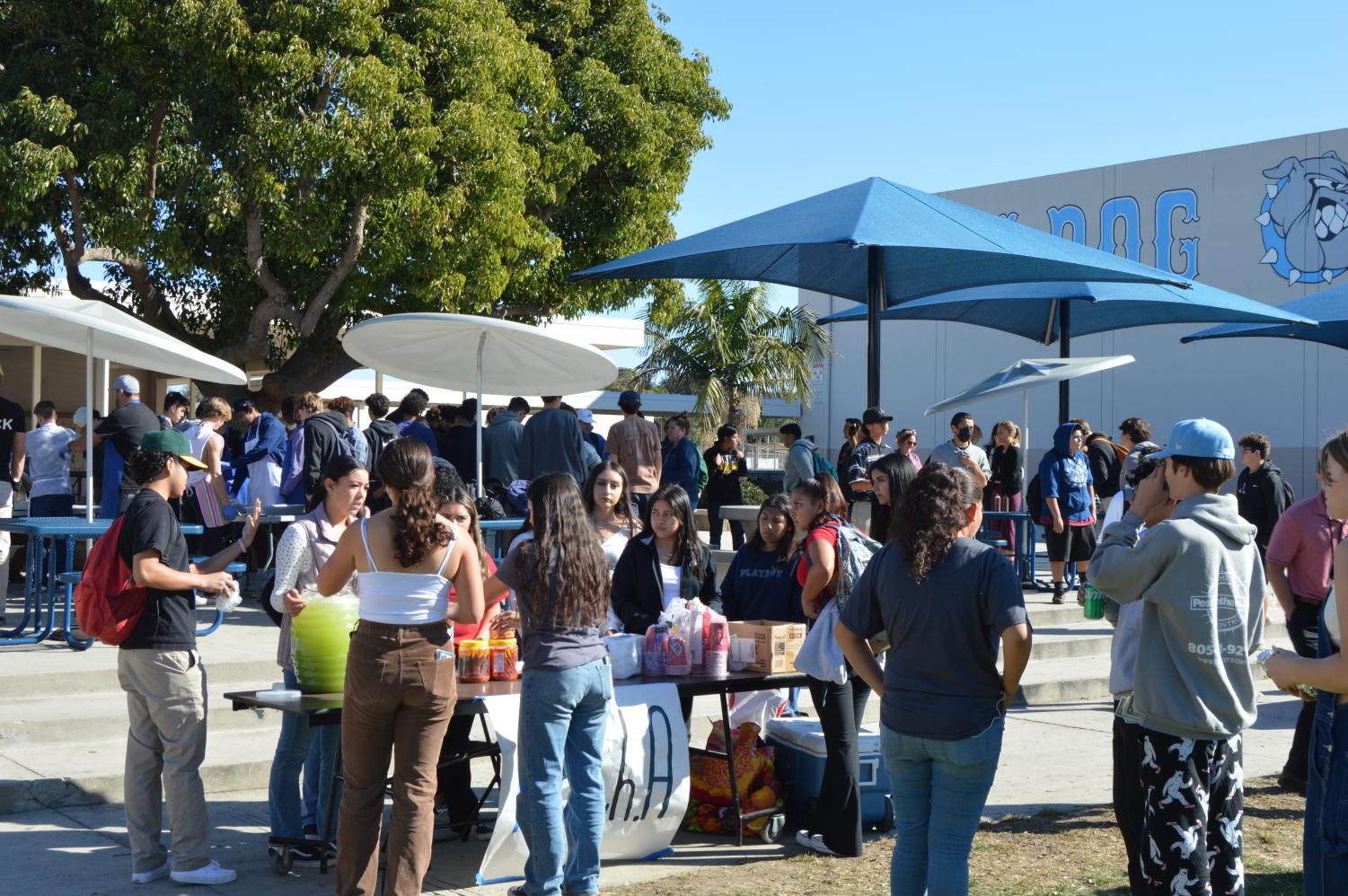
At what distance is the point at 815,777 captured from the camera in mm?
6547

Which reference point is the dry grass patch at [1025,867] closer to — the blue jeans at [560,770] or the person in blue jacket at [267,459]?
the blue jeans at [560,770]

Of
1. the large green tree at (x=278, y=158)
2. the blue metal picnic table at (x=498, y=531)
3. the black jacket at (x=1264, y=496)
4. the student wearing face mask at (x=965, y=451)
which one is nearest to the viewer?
the black jacket at (x=1264, y=496)

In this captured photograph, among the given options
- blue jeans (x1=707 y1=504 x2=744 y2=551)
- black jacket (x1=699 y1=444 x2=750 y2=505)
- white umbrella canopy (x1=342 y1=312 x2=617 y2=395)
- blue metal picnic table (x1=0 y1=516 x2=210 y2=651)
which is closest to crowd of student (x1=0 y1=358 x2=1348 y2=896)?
white umbrella canopy (x1=342 y1=312 x2=617 y2=395)

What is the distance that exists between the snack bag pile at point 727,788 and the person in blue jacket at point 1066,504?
23.7 ft

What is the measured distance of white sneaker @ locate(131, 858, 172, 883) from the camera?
17.9 feet

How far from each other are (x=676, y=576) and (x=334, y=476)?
189 centimetres

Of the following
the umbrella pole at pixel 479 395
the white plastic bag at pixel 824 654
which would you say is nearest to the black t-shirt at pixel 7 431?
the umbrella pole at pixel 479 395

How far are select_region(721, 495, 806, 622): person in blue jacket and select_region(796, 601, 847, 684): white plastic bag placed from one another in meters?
0.70

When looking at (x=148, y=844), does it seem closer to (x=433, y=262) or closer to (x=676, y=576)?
(x=676, y=576)

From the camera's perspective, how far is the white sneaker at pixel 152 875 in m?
5.45

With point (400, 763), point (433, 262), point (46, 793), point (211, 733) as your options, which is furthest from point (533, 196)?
point (400, 763)

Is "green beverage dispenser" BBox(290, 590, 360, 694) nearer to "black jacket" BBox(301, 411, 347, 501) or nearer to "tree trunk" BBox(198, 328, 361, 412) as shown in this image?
"black jacket" BBox(301, 411, 347, 501)

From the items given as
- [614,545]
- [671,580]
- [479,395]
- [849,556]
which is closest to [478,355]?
[479,395]

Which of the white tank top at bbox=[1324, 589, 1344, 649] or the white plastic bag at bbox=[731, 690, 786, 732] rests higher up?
the white tank top at bbox=[1324, 589, 1344, 649]
